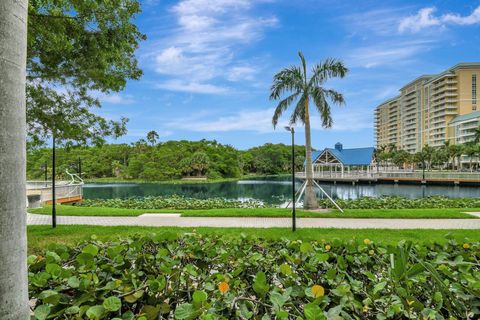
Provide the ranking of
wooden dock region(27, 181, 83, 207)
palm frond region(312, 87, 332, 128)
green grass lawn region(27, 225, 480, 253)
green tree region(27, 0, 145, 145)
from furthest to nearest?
wooden dock region(27, 181, 83, 207)
palm frond region(312, 87, 332, 128)
green grass lawn region(27, 225, 480, 253)
green tree region(27, 0, 145, 145)

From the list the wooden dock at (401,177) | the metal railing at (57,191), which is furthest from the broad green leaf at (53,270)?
the wooden dock at (401,177)

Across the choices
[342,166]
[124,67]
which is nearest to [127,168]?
[342,166]

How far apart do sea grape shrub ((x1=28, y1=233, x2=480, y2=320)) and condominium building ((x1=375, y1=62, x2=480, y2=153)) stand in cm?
9036

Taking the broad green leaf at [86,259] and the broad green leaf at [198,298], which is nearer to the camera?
the broad green leaf at [198,298]

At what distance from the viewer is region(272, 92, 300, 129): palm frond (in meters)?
14.4

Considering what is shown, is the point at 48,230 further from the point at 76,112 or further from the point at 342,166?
the point at 342,166

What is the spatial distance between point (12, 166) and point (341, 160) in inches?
2256

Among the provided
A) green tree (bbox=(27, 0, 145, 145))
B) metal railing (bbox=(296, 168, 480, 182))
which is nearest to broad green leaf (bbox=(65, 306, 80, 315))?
green tree (bbox=(27, 0, 145, 145))

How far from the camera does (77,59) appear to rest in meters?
7.31

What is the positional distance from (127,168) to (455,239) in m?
72.6

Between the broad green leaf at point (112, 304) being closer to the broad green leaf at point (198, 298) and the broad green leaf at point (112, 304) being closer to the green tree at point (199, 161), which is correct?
the broad green leaf at point (198, 298)

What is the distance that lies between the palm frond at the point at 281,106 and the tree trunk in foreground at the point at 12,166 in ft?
45.6

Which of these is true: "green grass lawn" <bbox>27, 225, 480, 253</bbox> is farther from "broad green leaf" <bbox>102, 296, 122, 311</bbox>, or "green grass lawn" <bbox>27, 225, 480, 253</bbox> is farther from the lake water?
the lake water

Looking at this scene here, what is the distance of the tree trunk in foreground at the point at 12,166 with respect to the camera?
937 millimetres
